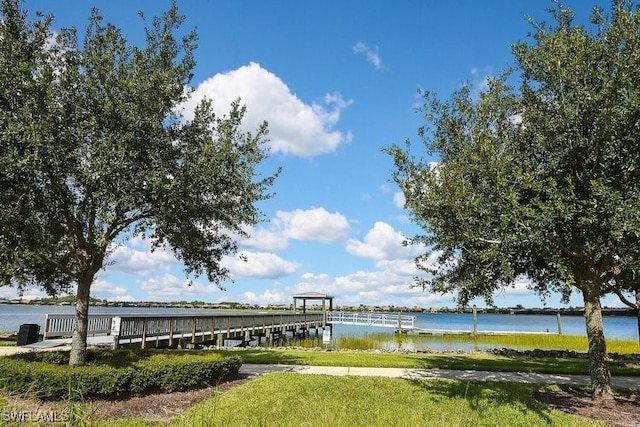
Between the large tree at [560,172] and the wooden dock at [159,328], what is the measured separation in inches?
528

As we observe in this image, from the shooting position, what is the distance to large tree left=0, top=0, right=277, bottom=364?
1000 centimetres

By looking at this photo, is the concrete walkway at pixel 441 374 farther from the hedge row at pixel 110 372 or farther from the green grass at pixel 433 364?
the hedge row at pixel 110 372

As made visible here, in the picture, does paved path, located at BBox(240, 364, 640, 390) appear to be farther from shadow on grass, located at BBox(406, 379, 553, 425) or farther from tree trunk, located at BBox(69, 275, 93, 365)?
tree trunk, located at BBox(69, 275, 93, 365)

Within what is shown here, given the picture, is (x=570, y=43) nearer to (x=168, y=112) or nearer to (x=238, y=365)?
(x=168, y=112)

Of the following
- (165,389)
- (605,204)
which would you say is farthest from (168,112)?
(605,204)

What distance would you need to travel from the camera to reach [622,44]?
993cm

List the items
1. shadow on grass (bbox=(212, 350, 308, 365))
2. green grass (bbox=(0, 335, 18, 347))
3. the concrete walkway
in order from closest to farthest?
the concrete walkway → shadow on grass (bbox=(212, 350, 308, 365)) → green grass (bbox=(0, 335, 18, 347))

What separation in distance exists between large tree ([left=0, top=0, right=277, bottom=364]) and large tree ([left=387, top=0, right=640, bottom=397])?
514cm

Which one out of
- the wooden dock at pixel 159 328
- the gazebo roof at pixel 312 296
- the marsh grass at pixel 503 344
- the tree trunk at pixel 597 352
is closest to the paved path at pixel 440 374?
the tree trunk at pixel 597 352

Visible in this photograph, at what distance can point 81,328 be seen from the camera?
11508mm

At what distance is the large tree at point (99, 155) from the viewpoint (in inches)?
394

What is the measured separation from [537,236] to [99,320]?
74.0ft

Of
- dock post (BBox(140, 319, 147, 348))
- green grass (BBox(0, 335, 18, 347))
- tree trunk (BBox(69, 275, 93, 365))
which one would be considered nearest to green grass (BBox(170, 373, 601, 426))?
tree trunk (BBox(69, 275, 93, 365))

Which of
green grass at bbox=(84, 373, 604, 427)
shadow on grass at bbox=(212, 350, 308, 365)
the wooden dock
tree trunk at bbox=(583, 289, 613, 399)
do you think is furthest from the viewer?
the wooden dock
